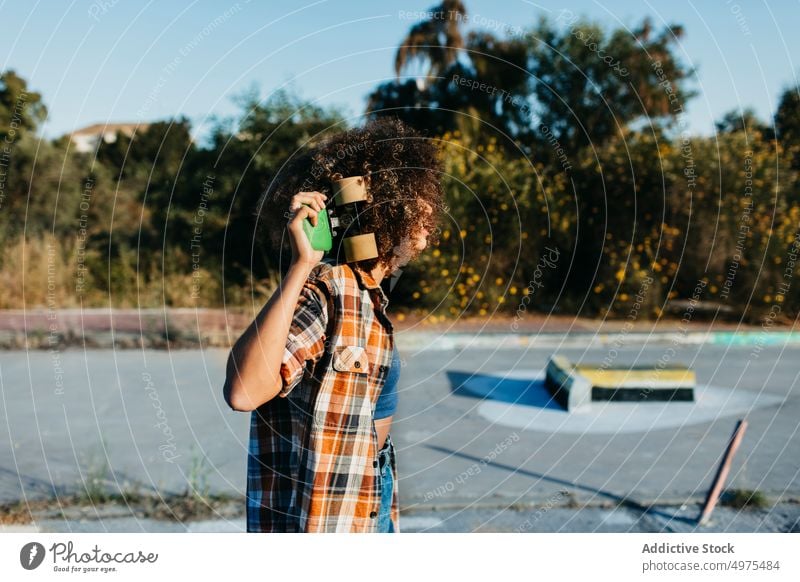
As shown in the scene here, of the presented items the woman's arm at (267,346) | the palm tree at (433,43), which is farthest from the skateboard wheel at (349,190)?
the palm tree at (433,43)

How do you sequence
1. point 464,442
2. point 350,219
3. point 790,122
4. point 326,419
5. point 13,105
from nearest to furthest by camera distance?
point 326,419 → point 350,219 → point 464,442 → point 790,122 → point 13,105

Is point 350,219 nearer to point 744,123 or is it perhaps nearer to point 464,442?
point 464,442

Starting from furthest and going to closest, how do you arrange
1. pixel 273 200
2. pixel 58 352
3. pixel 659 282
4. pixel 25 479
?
pixel 659 282, pixel 58 352, pixel 25 479, pixel 273 200

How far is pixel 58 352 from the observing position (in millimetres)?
8516

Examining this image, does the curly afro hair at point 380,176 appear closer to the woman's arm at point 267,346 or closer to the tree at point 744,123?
the woman's arm at point 267,346

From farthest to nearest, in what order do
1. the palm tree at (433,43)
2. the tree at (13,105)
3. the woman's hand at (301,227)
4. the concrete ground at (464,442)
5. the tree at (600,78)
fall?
the tree at (13,105) < the tree at (600,78) < the palm tree at (433,43) < the concrete ground at (464,442) < the woman's hand at (301,227)

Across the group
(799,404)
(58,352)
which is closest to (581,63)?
(799,404)

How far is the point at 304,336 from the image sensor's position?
A: 1.96 m

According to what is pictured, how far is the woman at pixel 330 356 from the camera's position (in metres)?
1.92

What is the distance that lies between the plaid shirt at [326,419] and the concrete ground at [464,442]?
2141mm

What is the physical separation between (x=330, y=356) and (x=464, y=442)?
3.93 meters

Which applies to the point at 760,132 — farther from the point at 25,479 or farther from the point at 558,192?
the point at 25,479

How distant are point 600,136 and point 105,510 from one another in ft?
32.3

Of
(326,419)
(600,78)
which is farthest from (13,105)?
(326,419)
